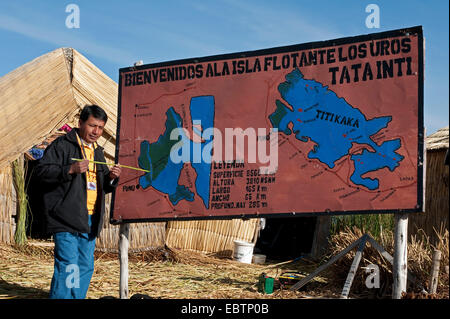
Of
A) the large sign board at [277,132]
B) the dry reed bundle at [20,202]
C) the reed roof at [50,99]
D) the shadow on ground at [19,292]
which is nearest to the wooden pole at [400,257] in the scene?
the large sign board at [277,132]

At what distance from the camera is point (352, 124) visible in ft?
19.2

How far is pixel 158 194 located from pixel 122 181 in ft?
1.67

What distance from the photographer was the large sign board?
5688mm

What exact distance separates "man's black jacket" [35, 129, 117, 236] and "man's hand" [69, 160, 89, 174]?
0.15ft

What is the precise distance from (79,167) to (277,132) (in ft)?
6.64

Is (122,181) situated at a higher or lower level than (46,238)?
higher

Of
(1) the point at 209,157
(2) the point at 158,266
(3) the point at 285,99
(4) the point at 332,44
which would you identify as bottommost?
(2) the point at 158,266

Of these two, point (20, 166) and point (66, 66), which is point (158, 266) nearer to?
point (20, 166)

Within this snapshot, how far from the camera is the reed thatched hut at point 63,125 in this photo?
10500mm

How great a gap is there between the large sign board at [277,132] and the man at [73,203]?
794 mm

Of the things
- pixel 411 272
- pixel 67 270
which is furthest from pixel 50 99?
pixel 411 272

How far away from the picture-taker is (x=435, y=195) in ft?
43.0

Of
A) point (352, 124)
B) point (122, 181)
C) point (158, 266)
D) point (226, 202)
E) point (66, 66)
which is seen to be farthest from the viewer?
point (66, 66)

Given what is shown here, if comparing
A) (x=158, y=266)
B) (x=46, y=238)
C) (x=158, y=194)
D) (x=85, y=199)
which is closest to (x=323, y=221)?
(x=158, y=266)
